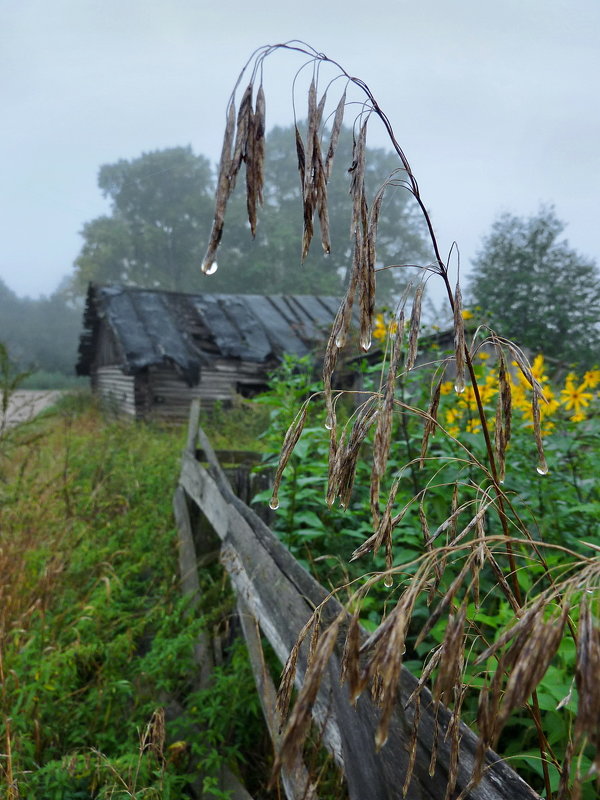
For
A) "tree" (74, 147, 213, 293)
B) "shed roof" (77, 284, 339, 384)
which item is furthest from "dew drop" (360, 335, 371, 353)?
"tree" (74, 147, 213, 293)

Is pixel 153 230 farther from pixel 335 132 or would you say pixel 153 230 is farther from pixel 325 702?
pixel 335 132

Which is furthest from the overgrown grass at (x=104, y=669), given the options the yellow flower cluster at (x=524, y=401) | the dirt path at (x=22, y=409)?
the yellow flower cluster at (x=524, y=401)

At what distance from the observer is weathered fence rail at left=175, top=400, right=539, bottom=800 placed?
1020 mm

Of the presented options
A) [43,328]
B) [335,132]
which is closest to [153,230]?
[43,328]

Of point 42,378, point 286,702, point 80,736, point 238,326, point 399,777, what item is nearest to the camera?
point 286,702

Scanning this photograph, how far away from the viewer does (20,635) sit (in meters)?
3.14

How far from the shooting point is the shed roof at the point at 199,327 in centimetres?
1444

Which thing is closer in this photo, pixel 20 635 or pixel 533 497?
pixel 533 497

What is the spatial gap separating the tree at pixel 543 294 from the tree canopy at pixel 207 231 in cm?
1270

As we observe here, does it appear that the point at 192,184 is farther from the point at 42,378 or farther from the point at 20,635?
the point at 20,635

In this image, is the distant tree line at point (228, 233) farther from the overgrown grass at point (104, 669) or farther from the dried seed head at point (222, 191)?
the dried seed head at point (222, 191)

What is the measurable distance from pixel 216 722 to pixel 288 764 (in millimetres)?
2425

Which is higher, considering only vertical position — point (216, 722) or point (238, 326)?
point (238, 326)

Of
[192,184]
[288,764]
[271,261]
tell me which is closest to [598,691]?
[288,764]
